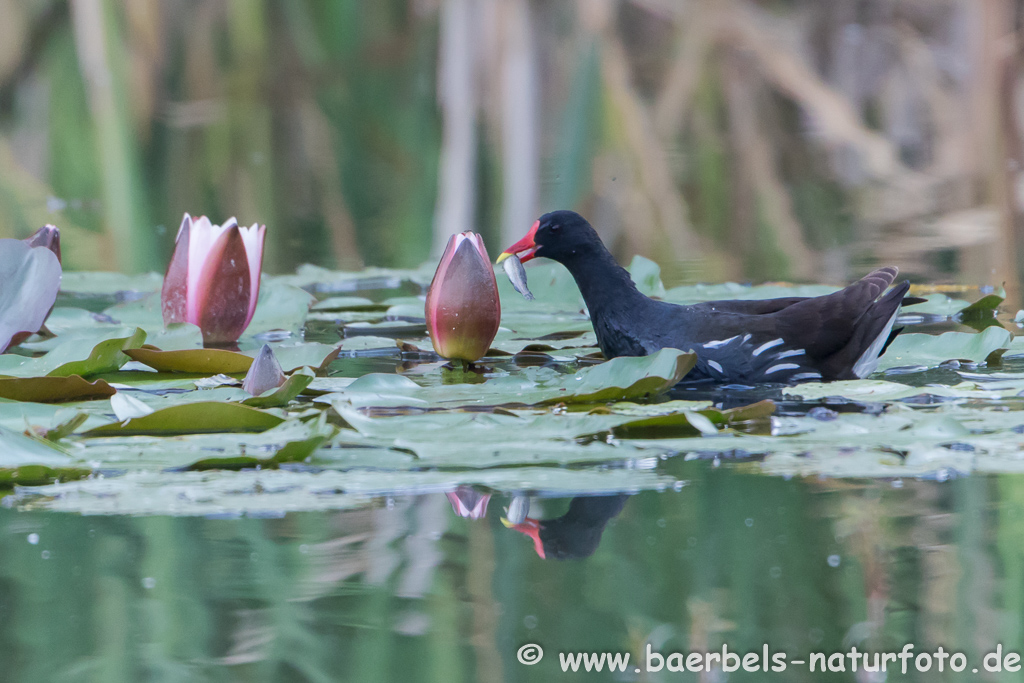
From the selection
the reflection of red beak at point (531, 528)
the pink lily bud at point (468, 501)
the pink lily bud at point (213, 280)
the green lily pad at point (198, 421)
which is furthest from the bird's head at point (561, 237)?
the reflection of red beak at point (531, 528)

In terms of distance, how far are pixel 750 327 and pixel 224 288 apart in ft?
4.30

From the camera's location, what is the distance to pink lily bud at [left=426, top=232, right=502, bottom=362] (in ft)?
9.09

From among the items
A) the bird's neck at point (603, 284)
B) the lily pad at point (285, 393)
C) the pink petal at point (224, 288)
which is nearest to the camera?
the lily pad at point (285, 393)

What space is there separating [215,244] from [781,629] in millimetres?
2028

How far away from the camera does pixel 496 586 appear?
1512mm

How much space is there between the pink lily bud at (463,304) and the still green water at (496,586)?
0.96 meters

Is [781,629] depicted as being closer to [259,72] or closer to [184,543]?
[184,543]

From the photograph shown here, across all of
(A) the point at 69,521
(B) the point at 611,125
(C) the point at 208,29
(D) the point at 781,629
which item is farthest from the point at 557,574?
(C) the point at 208,29

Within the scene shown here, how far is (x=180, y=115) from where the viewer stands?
10.1 meters

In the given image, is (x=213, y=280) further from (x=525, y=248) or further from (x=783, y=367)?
(x=783, y=367)

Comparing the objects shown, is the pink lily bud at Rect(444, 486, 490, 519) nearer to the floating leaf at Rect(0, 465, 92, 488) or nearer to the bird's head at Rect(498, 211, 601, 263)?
the floating leaf at Rect(0, 465, 92, 488)

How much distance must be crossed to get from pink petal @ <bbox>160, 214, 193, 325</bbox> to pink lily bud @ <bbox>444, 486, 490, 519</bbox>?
4.65 ft

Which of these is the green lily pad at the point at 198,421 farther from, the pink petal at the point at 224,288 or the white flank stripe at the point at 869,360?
the white flank stripe at the point at 869,360

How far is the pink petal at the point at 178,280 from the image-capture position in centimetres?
304
